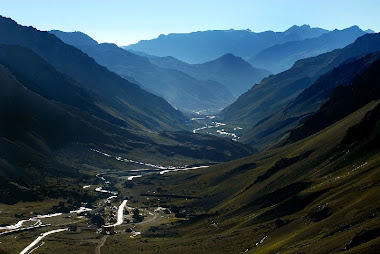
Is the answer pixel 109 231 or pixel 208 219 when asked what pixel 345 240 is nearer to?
pixel 208 219

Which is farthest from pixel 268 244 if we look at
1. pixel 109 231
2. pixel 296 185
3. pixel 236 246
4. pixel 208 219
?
pixel 109 231

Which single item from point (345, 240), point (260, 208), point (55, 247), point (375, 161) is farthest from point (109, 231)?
point (345, 240)

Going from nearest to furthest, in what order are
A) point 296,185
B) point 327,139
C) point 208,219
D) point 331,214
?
1. point 331,214
2. point 296,185
3. point 208,219
4. point 327,139

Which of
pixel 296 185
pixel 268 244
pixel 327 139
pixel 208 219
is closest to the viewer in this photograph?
pixel 268 244

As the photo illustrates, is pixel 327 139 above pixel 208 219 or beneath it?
above

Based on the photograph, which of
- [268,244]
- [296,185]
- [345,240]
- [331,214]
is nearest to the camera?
[345,240]

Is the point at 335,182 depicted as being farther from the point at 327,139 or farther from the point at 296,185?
the point at 327,139

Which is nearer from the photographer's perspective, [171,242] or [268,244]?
[268,244]

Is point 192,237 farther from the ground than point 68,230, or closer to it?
closer to it

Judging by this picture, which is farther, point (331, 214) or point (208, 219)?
A: point (208, 219)
